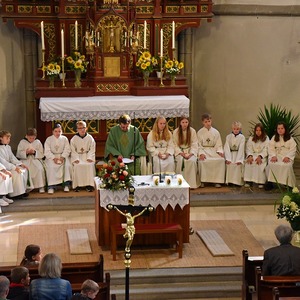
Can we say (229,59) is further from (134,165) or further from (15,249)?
(15,249)

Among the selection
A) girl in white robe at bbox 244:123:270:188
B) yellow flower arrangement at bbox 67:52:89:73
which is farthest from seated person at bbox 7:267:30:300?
yellow flower arrangement at bbox 67:52:89:73

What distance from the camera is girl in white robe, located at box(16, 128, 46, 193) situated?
45.6 ft

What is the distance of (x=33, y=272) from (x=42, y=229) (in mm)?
3687

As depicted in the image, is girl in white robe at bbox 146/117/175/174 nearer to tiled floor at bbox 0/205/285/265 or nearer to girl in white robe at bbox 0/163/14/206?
tiled floor at bbox 0/205/285/265

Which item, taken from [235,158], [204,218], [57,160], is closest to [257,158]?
[235,158]

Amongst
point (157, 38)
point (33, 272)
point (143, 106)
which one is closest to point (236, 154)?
point (143, 106)

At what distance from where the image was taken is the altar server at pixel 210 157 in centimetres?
1441

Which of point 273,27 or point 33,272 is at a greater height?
point 273,27

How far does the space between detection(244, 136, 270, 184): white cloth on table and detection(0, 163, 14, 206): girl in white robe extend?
4.23 m

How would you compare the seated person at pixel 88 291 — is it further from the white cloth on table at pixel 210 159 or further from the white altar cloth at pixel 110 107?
the white altar cloth at pixel 110 107

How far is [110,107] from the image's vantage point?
15.1 meters

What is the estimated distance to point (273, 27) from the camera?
17.2 metres

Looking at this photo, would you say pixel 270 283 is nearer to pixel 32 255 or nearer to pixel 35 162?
pixel 32 255

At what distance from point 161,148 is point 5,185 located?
9.39 ft
